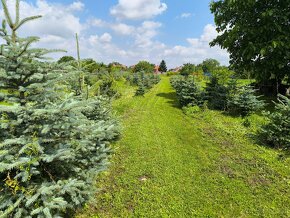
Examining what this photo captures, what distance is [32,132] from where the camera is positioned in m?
4.45

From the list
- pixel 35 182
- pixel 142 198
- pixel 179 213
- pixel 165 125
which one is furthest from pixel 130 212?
pixel 165 125

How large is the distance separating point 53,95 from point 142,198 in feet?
12.0

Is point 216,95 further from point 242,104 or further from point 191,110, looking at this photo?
point 242,104

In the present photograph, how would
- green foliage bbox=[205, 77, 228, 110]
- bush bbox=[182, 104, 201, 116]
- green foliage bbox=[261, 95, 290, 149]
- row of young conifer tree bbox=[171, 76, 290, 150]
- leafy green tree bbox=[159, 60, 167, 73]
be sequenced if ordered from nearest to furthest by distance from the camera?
green foliage bbox=[261, 95, 290, 149]
row of young conifer tree bbox=[171, 76, 290, 150]
bush bbox=[182, 104, 201, 116]
green foliage bbox=[205, 77, 228, 110]
leafy green tree bbox=[159, 60, 167, 73]

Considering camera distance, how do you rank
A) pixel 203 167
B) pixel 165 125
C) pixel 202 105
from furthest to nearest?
1. pixel 202 105
2. pixel 165 125
3. pixel 203 167

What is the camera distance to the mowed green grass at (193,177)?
6.02 m

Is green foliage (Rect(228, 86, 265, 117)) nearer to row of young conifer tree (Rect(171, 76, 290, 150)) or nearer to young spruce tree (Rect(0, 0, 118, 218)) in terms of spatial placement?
row of young conifer tree (Rect(171, 76, 290, 150))

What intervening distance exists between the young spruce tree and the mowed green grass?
184cm

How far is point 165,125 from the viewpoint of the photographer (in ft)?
44.1

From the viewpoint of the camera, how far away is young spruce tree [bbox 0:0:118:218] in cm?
403

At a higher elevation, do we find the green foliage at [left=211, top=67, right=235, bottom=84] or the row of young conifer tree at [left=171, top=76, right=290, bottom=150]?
the green foliage at [left=211, top=67, right=235, bottom=84]

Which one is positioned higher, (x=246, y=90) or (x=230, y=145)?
(x=246, y=90)

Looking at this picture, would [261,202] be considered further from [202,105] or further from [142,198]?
[202,105]

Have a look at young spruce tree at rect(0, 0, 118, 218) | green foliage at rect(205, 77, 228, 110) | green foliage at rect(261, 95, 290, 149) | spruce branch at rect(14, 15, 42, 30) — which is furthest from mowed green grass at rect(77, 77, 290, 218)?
green foliage at rect(205, 77, 228, 110)
